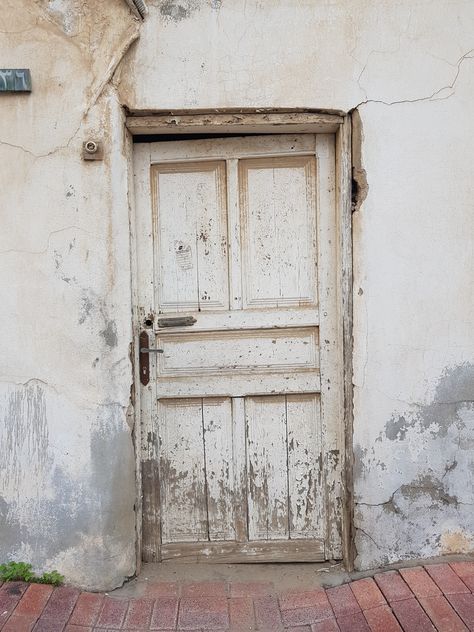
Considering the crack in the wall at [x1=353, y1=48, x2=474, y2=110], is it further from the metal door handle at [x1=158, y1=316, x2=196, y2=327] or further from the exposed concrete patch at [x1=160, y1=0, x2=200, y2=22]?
the metal door handle at [x1=158, y1=316, x2=196, y2=327]

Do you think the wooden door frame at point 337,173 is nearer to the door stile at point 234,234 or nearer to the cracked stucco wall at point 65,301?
the cracked stucco wall at point 65,301

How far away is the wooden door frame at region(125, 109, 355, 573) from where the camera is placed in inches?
113

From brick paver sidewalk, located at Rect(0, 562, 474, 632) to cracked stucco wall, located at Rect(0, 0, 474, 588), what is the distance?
0.54 ft

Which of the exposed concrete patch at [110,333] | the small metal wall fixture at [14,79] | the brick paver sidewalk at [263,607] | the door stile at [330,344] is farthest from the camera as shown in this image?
the door stile at [330,344]

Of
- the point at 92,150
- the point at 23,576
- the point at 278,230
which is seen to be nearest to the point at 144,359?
the point at 278,230

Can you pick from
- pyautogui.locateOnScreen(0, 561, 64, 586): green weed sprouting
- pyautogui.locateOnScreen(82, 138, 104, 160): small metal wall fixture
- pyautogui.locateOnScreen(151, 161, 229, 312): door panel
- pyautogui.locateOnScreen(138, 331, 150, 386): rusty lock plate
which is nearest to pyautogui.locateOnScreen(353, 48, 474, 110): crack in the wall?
pyautogui.locateOnScreen(151, 161, 229, 312): door panel

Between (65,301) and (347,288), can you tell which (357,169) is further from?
(65,301)

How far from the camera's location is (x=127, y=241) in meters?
2.90

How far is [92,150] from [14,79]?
50 cm

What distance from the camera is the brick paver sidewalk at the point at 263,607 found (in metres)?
2.57

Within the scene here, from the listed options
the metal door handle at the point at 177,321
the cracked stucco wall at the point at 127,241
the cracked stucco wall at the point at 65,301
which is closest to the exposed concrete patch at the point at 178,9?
the cracked stucco wall at the point at 127,241

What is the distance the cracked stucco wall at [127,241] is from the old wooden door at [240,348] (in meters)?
0.21

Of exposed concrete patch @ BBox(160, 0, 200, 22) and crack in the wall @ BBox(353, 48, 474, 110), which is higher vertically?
exposed concrete patch @ BBox(160, 0, 200, 22)

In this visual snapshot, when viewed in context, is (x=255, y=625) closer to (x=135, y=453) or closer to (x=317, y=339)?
(x=135, y=453)
